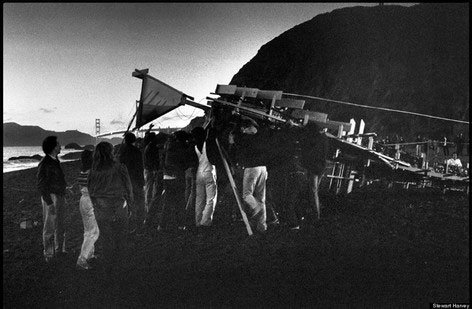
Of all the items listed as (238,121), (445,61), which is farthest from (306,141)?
(445,61)

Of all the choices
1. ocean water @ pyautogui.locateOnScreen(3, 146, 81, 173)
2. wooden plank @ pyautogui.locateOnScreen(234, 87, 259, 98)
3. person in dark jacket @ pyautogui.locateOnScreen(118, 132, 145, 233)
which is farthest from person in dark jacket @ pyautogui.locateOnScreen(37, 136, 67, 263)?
wooden plank @ pyautogui.locateOnScreen(234, 87, 259, 98)

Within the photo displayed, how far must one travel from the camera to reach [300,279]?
16.4ft

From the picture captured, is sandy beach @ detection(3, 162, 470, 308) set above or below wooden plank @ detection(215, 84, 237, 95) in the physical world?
below

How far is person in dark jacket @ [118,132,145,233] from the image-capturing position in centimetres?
600

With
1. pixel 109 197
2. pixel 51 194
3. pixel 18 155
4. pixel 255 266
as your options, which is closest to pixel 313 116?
pixel 255 266

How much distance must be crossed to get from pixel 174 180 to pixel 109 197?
6.56 feet

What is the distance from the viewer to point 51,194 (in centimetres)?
485

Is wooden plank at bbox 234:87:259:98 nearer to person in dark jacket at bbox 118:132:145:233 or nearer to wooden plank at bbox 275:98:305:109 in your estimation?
wooden plank at bbox 275:98:305:109

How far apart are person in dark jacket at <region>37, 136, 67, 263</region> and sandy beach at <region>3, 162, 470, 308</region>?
1.01 ft

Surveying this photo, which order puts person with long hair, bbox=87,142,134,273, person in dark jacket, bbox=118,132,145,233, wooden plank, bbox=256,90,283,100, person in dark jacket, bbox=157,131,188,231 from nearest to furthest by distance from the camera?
person with long hair, bbox=87,142,134,273, person in dark jacket, bbox=118,132,145,233, person in dark jacket, bbox=157,131,188,231, wooden plank, bbox=256,90,283,100

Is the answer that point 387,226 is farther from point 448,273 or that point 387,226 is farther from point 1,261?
point 1,261

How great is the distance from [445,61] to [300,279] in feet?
36.1

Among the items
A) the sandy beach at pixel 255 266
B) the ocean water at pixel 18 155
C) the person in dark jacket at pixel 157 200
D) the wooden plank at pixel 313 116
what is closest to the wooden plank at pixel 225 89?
the wooden plank at pixel 313 116

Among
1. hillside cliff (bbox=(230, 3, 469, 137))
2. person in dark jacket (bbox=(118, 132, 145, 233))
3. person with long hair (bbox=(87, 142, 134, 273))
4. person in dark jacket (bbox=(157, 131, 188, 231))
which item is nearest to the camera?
person with long hair (bbox=(87, 142, 134, 273))
